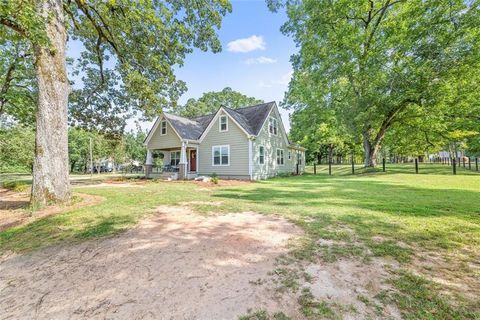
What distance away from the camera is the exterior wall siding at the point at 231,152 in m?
16.8

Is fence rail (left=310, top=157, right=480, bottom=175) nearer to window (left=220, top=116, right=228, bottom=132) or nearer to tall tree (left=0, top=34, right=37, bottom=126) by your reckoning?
window (left=220, top=116, right=228, bottom=132)

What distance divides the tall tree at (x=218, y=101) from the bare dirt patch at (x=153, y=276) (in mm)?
43777

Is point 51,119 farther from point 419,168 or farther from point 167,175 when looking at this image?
point 419,168

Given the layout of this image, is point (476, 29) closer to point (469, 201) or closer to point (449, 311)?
point (469, 201)

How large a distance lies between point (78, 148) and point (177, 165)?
1362 inches

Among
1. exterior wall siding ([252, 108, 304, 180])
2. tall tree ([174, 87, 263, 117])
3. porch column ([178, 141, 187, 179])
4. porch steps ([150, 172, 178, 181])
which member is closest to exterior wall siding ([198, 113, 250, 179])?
exterior wall siding ([252, 108, 304, 180])

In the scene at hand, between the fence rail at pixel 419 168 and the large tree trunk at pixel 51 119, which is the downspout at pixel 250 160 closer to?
the fence rail at pixel 419 168

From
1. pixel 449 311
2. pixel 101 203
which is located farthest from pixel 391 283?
pixel 101 203

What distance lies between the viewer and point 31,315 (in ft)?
7.61

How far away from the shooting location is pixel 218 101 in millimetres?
49219

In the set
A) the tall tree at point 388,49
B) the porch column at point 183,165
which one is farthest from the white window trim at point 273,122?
the porch column at point 183,165

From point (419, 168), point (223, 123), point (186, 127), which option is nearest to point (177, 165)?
point (186, 127)

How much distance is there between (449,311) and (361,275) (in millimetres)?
791

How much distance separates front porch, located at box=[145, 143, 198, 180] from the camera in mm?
17625
